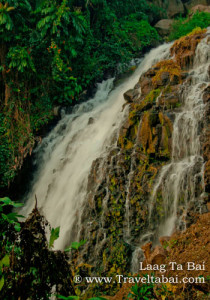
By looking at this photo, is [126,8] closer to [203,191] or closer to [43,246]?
[203,191]

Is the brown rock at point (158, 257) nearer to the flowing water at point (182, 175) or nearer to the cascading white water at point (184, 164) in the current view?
the flowing water at point (182, 175)

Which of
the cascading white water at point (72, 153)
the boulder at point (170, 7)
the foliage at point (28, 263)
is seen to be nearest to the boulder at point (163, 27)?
the boulder at point (170, 7)

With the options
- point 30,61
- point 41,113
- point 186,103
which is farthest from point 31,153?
point 186,103

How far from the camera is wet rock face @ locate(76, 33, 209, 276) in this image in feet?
20.3

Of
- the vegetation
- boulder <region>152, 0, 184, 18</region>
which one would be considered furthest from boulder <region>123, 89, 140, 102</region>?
boulder <region>152, 0, 184, 18</region>

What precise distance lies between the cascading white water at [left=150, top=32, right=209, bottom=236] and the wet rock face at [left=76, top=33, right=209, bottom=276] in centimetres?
14

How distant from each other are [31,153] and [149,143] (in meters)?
5.50

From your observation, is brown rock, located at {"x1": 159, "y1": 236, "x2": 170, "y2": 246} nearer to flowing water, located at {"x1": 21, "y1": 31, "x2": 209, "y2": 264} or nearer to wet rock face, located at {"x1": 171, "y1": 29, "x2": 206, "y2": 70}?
flowing water, located at {"x1": 21, "y1": 31, "x2": 209, "y2": 264}

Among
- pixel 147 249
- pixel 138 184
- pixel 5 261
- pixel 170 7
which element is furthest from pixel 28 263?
pixel 170 7

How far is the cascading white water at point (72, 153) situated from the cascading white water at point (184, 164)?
Result: 1.91m

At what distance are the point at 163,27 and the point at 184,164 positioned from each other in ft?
43.2

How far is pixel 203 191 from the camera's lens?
5.95m

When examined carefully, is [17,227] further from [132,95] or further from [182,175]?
[132,95]

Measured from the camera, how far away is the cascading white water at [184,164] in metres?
6.03
